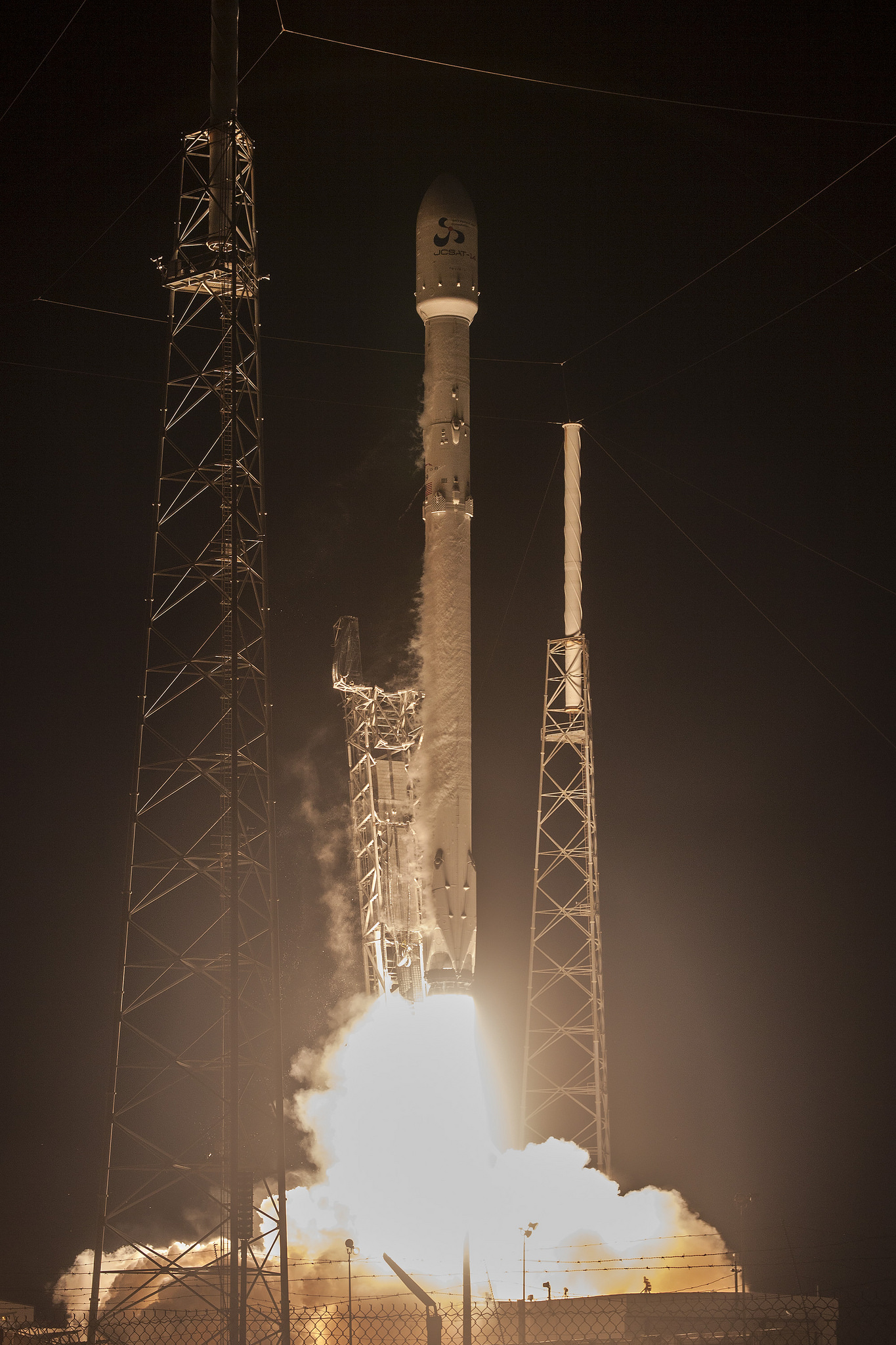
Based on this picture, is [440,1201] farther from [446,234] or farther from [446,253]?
[446,234]

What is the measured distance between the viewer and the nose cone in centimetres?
3416

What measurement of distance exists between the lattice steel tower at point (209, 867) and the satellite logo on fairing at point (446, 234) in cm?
483

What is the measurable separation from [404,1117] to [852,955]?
49.0 ft

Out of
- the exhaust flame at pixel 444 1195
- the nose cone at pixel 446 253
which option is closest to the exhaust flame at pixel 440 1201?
the exhaust flame at pixel 444 1195

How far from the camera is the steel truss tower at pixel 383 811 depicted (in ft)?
113

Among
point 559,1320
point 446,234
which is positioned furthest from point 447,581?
point 559,1320

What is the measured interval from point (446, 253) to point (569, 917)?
1582 centimetres

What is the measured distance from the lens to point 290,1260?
31.2 metres

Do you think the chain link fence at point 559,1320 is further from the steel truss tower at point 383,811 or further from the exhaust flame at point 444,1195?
the steel truss tower at point 383,811

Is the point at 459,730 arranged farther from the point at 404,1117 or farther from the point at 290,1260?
the point at 290,1260

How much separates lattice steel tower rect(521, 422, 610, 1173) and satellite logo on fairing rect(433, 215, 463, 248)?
19.0 ft

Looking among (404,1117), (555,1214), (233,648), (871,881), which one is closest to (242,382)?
(233,648)

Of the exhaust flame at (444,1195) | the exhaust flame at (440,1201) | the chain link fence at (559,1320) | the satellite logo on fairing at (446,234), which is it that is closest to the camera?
the chain link fence at (559,1320)

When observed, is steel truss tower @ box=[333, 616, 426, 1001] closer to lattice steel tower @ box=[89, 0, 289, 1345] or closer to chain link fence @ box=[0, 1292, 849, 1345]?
lattice steel tower @ box=[89, 0, 289, 1345]
